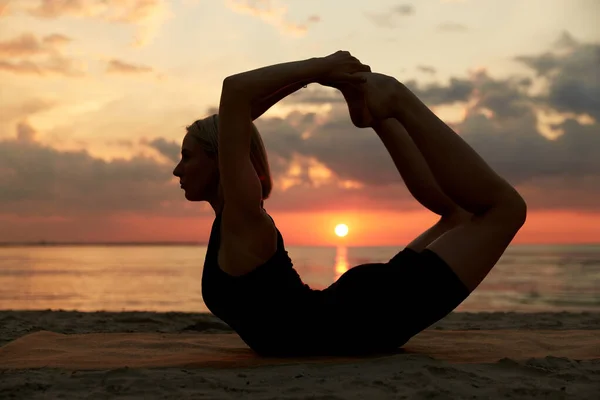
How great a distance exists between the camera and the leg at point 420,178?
12.2ft

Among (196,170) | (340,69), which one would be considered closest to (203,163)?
(196,170)

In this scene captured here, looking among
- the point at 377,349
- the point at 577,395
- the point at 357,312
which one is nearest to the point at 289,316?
the point at 357,312

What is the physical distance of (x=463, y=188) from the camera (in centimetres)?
318

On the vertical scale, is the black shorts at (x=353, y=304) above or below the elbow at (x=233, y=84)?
below

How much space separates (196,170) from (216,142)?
0.20 m

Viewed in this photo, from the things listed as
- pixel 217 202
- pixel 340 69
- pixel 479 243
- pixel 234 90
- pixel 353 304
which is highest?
pixel 340 69

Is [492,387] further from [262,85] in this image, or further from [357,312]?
[262,85]

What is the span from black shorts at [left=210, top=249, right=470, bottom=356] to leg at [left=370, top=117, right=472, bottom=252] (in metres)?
0.39

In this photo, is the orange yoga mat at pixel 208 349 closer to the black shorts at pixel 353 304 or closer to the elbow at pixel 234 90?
the black shorts at pixel 353 304

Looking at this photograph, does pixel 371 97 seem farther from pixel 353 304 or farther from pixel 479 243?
pixel 353 304

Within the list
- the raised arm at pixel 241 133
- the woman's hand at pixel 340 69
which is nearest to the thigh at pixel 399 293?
the raised arm at pixel 241 133

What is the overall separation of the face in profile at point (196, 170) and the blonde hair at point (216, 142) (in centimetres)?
4

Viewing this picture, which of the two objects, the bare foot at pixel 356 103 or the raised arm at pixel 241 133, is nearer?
the raised arm at pixel 241 133

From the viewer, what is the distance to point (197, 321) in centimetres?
679
